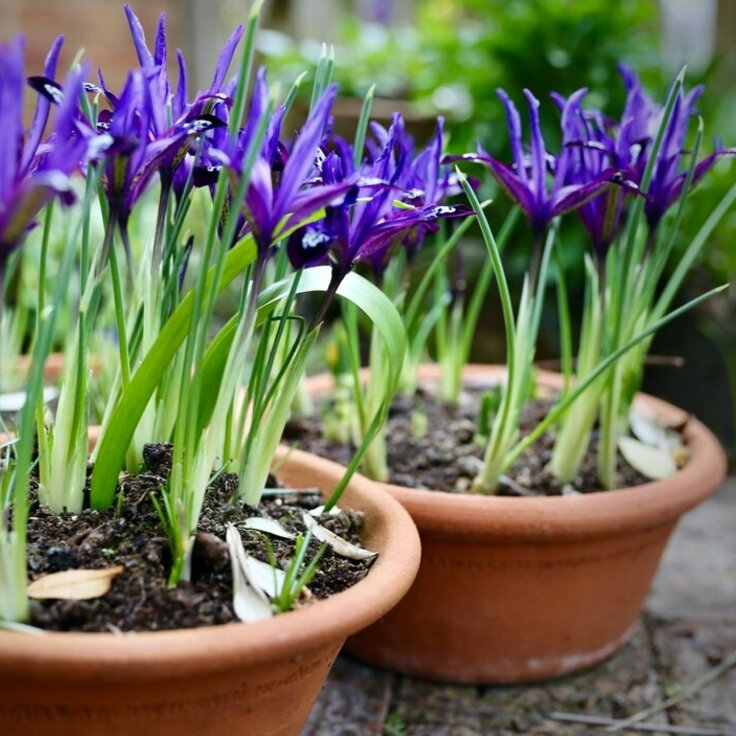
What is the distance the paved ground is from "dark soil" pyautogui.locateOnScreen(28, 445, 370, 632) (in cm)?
36

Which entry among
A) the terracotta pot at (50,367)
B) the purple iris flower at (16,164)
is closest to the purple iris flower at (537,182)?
the purple iris flower at (16,164)

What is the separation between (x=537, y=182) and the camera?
1.08m

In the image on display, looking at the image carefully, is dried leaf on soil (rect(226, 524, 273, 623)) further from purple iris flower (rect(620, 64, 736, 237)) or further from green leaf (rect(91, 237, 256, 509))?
purple iris flower (rect(620, 64, 736, 237))

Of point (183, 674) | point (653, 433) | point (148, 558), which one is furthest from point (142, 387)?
point (653, 433)

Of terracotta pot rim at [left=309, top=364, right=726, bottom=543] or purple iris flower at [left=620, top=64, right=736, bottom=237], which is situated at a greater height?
purple iris flower at [left=620, top=64, right=736, bottom=237]

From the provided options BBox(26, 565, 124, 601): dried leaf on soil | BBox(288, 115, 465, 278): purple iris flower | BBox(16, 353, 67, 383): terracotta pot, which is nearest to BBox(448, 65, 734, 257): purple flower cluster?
BBox(288, 115, 465, 278): purple iris flower

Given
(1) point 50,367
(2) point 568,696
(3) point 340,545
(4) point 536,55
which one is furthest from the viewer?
(4) point 536,55

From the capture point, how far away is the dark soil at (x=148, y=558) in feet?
2.38

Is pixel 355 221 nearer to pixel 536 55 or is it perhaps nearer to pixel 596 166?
pixel 596 166

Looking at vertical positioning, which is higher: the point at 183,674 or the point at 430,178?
the point at 430,178

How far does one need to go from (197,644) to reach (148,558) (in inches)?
5.5

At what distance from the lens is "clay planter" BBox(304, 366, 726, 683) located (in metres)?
1.11

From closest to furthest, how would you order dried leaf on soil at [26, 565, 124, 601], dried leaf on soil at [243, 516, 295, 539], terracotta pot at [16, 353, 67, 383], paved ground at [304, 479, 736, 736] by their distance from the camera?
dried leaf on soil at [26, 565, 124, 601], dried leaf on soil at [243, 516, 295, 539], paved ground at [304, 479, 736, 736], terracotta pot at [16, 353, 67, 383]

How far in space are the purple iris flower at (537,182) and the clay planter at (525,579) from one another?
343 mm
